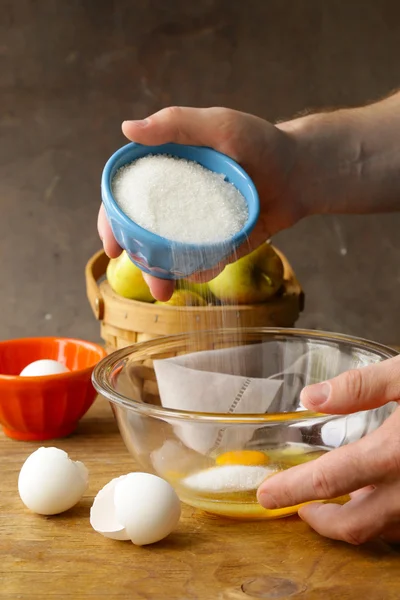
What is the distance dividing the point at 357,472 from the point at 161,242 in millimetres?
353

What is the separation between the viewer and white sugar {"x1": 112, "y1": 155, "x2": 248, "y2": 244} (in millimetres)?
983

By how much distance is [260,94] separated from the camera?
7.15 feet

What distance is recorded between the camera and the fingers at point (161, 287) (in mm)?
1181

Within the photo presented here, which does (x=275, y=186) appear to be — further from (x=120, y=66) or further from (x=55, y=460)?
(x=120, y=66)

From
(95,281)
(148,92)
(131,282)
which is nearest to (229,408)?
(131,282)

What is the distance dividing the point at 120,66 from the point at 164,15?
176 mm

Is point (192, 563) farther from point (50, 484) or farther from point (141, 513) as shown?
point (50, 484)

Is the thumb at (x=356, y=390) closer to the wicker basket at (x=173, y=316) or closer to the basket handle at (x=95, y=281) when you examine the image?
the wicker basket at (x=173, y=316)

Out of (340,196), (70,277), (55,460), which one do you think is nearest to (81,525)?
(55,460)

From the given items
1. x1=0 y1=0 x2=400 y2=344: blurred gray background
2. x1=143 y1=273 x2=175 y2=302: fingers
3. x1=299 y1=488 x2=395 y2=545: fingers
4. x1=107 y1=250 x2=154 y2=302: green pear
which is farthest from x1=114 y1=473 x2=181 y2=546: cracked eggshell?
x1=0 y1=0 x2=400 y2=344: blurred gray background

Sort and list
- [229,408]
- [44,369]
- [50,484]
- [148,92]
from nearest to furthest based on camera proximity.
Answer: [50,484], [229,408], [44,369], [148,92]

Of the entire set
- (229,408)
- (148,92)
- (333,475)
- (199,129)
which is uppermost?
(199,129)

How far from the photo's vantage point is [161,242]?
3.09ft

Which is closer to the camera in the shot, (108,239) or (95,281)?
(108,239)
